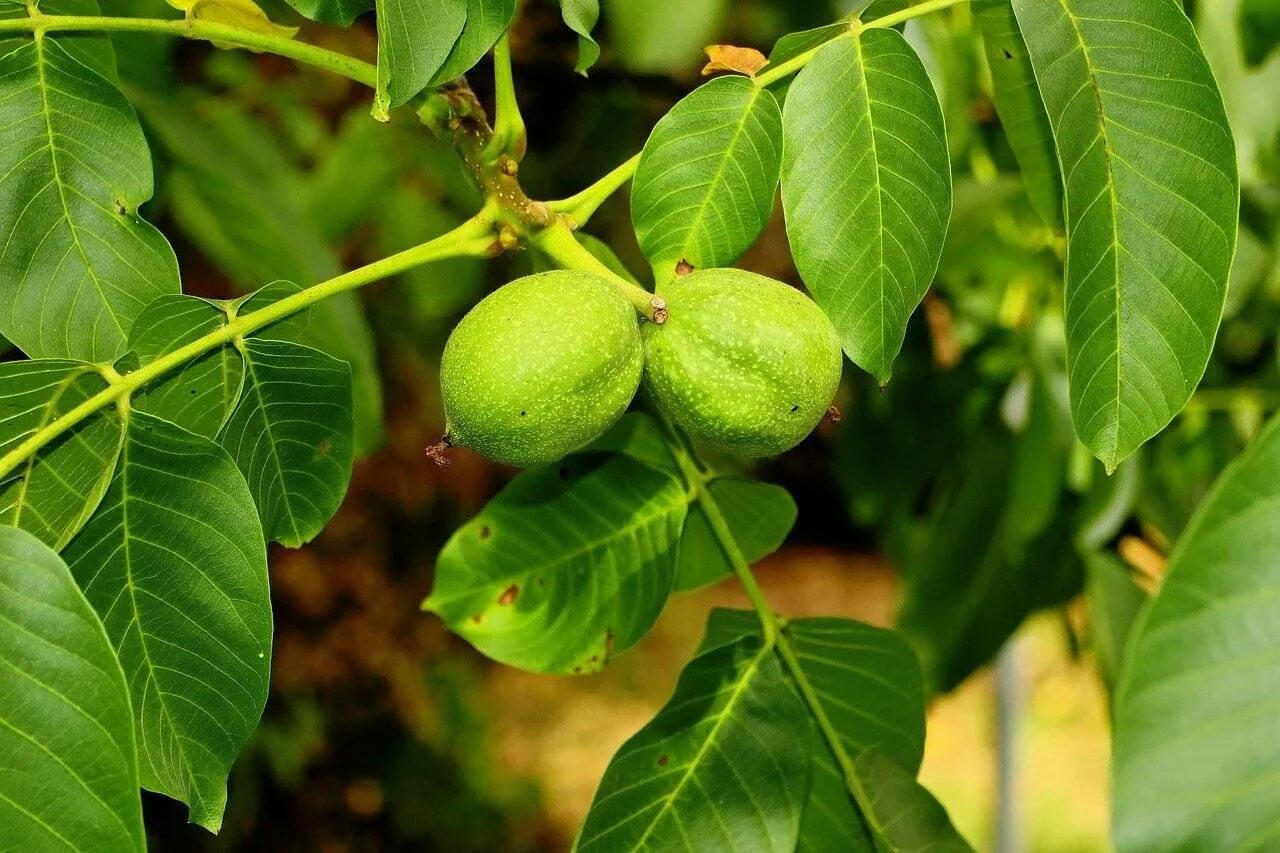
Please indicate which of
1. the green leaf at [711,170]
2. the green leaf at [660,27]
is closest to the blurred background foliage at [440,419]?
the green leaf at [660,27]

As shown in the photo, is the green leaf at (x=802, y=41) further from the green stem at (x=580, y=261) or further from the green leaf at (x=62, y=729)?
the green leaf at (x=62, y=729)

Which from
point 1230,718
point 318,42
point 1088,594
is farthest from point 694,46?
point 318,42

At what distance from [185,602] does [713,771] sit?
0.36 meters

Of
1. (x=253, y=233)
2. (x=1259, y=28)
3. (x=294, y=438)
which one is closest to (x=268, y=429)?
(x=294, y=438)

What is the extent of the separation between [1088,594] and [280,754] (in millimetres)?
1736

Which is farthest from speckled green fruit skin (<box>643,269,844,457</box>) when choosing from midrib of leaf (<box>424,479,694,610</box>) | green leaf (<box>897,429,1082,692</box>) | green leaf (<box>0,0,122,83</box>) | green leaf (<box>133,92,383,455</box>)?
green leaf (<box>897,429,1082,692</box>)

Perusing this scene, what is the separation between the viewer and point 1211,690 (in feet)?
1.84

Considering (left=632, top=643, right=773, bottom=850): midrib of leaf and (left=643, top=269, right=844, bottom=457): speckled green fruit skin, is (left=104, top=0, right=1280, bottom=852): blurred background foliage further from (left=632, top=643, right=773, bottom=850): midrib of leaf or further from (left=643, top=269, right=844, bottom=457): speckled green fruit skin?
(left=632, top=643, right=773, bottom=850): midrib of leaf

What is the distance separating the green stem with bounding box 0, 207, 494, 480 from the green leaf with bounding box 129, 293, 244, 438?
0.03 ft

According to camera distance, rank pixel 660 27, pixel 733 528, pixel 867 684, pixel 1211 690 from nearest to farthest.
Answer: pixel 1211 690 < pixel 867 684 < pixel 733 528 < pixel 660 27

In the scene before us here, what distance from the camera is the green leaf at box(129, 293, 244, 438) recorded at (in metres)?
0.80

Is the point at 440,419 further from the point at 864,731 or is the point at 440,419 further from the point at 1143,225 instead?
the point at 1143,225

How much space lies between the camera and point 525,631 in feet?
3.21

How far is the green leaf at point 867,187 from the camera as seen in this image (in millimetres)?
766
